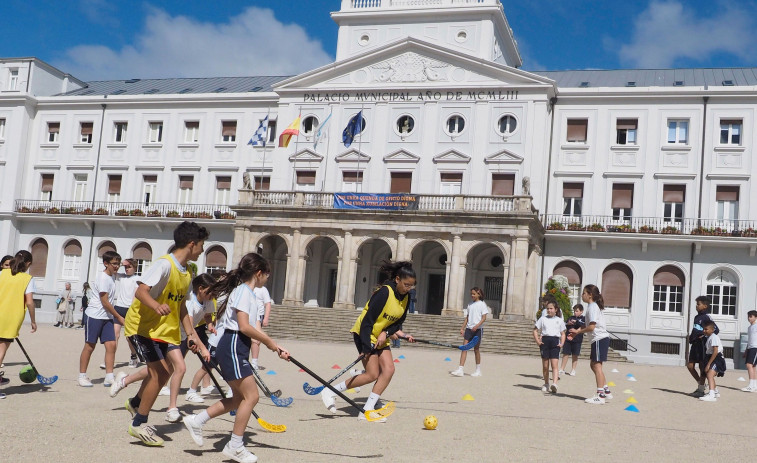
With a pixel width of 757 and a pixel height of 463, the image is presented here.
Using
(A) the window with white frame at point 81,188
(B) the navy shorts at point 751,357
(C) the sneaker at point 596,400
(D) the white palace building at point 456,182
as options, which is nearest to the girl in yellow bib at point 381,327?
(C) the sneaker at point 596,400

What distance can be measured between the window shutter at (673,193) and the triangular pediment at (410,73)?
6.85 meters

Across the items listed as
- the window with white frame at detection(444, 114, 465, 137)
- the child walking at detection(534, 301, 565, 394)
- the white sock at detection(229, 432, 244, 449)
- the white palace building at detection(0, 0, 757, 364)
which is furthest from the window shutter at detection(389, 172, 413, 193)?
the white sock at detection(229, 432, 244, 449)

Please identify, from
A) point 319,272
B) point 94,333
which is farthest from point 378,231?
point 94,333

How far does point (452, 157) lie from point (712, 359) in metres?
22.0

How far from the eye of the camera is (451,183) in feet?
119

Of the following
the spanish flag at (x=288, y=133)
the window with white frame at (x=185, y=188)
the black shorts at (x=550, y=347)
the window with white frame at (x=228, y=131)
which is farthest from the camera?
the window with white frame at (x=185, y=188)

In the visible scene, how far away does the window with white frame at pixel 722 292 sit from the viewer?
108 ft

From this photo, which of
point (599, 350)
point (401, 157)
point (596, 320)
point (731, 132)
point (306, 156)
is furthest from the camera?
point (306, 156)

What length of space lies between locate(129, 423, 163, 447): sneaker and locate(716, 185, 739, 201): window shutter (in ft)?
104

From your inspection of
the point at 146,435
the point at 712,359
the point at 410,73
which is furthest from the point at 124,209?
the point at 146,435

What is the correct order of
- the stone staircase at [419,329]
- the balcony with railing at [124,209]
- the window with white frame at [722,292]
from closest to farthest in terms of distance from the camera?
the stone staircase at [419,329]
the window with white frame at [722,292]
the balcony with railing at [124,209]

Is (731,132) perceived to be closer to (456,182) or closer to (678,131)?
(678,131)

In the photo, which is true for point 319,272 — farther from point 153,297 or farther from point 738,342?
point 153,297

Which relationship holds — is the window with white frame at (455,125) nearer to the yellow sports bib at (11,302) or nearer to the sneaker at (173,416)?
the yellow sports bib at (11,302)
